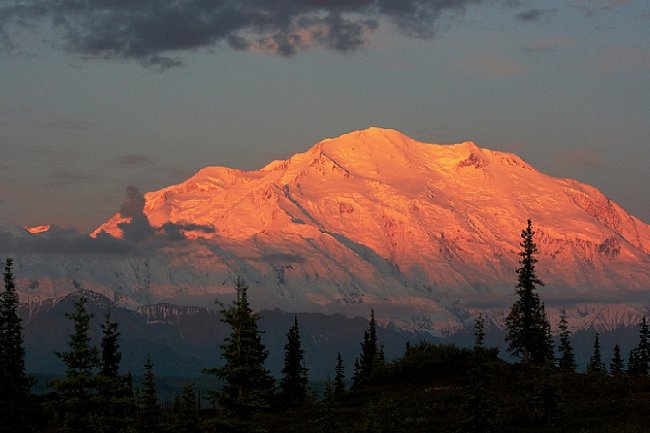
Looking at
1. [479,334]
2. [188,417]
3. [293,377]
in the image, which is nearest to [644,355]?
[293,377]

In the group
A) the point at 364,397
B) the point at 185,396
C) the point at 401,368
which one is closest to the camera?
the point at 185,396

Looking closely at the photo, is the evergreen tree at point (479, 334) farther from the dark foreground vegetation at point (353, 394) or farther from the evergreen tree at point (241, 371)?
the evergreen tree at point (241, 371)

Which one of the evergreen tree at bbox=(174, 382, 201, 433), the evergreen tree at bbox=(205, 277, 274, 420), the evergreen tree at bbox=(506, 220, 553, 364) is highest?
the evergreen tree at bbox=(506, 220, 553, 364)

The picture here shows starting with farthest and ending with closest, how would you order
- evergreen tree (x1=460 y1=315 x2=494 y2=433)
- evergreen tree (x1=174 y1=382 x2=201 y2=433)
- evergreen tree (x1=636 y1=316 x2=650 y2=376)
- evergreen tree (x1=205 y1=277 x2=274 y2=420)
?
evergreen tree (x1=636 y1=316 x2=650 y2=376), evergreen tree (x1=174 y1=382 x2=201 y2=433), evergreen tree (x1=205 y1=277 x2=274 y2=420), evergreen tree (x1=460 y1=315 x2=494 y2=433)

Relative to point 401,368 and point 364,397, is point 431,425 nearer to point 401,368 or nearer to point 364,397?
point 364,397

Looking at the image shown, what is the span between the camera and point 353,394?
102 metres

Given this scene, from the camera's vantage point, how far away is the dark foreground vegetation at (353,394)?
5650 centimetres

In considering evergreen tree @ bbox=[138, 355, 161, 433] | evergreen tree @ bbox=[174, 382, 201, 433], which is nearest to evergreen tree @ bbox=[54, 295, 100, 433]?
evergreen tree @ bbox=[174, 382, 201, 433]

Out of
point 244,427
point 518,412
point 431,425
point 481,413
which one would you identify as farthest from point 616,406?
point 244,427

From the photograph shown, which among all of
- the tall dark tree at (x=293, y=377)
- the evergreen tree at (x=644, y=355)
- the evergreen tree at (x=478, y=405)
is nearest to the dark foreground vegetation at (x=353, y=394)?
the evergreen tree at (x=478, y=405)

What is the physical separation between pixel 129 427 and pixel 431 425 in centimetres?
2370

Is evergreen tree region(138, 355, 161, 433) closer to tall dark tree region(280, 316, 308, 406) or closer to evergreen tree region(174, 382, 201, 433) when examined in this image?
evergreen tree region(174, 382, 201, 433)

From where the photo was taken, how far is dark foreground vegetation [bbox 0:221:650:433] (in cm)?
5650

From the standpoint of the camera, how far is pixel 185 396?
68312mm
